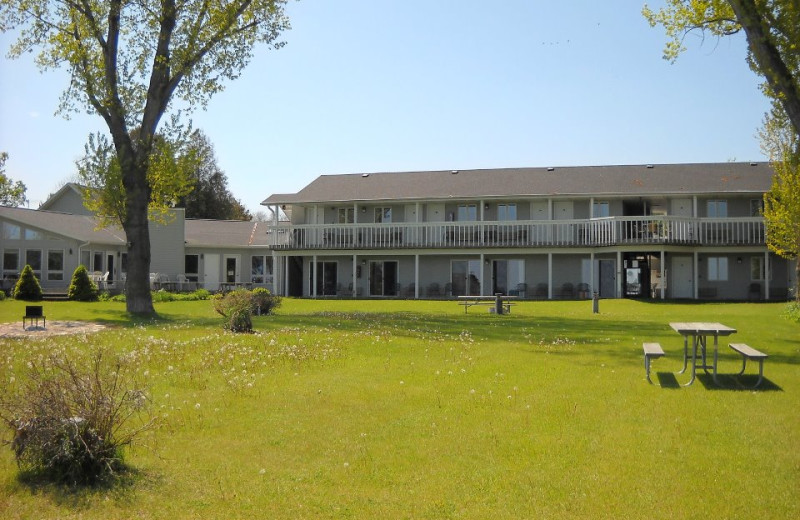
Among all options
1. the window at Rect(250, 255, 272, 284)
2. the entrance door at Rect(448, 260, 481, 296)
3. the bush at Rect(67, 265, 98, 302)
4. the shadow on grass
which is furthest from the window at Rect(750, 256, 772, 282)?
the shadow on grass

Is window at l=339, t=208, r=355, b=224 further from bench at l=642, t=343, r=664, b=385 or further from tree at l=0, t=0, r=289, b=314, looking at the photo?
bench at l=642, t=343, r=664, b=385

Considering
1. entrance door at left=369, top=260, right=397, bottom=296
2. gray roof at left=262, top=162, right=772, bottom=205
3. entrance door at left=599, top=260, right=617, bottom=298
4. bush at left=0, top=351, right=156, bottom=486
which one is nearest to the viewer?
bush at left=0, top=351, right=156, bottom=486

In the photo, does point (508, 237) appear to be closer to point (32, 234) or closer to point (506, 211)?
point (506, 211)

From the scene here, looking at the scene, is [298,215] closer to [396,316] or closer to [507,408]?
[396,316]

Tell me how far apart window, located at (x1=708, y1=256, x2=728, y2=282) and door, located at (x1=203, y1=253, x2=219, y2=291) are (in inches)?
1147

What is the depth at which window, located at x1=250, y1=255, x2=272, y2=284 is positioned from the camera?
157 feet

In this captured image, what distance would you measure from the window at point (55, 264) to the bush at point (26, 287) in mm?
4158

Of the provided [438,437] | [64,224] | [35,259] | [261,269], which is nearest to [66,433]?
[438,437]

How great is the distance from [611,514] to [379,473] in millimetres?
1926

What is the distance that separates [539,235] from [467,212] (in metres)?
4.79

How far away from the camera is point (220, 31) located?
23141mm

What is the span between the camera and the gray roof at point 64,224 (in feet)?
125

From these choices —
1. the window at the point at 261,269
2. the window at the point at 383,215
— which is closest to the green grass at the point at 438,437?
the window at the point at 383,215

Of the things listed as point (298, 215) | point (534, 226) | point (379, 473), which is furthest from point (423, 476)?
point (298, 215)
